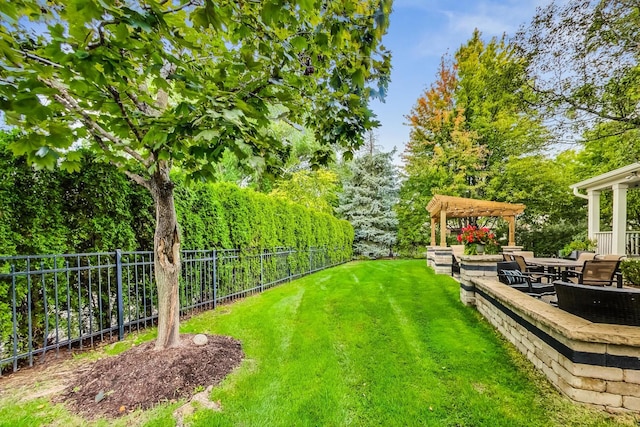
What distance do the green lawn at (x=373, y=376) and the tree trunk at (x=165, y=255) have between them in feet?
3.15

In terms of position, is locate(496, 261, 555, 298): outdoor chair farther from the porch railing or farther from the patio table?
the porch railing

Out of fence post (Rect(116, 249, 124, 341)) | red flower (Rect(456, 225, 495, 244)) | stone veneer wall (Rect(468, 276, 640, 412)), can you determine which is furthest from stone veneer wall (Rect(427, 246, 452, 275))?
fence post (Rect(116, 249, 124, 341))

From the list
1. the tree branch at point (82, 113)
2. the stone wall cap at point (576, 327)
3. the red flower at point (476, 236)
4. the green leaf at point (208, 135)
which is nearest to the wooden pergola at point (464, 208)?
the red flower at point (476, 236)

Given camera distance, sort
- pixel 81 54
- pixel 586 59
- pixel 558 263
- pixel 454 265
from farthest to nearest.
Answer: pixel 454 265, pixel 558 263, pixel 586 59, pixel 81 54

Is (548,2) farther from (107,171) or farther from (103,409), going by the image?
(103,409)

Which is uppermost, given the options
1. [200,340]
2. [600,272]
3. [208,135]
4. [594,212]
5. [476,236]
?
Answer: [208,135]

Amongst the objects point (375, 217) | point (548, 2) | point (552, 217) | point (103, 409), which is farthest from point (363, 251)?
point (103, 409)

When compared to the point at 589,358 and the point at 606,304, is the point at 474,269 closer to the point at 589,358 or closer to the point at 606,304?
the point at 606,304

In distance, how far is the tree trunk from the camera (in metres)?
3.46

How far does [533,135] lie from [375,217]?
9.18 m

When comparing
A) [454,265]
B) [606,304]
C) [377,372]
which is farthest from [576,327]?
[454,265]

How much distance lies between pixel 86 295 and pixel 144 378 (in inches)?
73.4

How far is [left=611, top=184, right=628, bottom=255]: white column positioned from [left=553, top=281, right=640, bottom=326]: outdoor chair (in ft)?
30.1

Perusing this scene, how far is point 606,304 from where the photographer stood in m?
2.57
